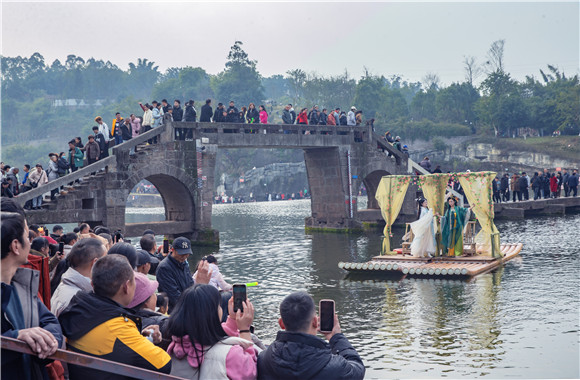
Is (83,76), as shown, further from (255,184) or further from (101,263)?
(101,263)

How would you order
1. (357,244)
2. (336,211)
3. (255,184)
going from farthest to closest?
(255,184) → (336,211) → (357,244)

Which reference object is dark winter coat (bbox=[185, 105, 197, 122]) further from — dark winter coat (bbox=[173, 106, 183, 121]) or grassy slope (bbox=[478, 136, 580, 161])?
grassy slope (bbox=[478, 136, 580, 161])

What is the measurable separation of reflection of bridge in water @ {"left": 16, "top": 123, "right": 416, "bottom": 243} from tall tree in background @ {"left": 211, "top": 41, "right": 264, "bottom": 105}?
6253cm

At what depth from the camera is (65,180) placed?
69.2 feet

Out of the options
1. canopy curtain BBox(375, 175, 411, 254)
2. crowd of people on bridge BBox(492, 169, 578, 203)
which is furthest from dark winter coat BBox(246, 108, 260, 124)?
crowd of people on bridge BBox(492, 169, 578, 203)

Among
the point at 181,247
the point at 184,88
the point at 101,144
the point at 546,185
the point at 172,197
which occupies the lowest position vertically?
the point at 181,247

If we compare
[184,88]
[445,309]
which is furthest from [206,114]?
[184,88]

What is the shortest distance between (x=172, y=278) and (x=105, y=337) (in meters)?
3.61

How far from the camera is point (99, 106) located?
412 feet

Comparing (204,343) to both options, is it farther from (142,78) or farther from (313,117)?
(142,78)

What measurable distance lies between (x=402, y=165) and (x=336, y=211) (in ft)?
14.4

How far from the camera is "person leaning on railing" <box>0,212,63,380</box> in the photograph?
3689mm

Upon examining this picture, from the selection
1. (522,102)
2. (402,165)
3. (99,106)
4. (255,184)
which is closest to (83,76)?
(99,106)

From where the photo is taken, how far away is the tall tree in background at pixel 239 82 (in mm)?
94625
